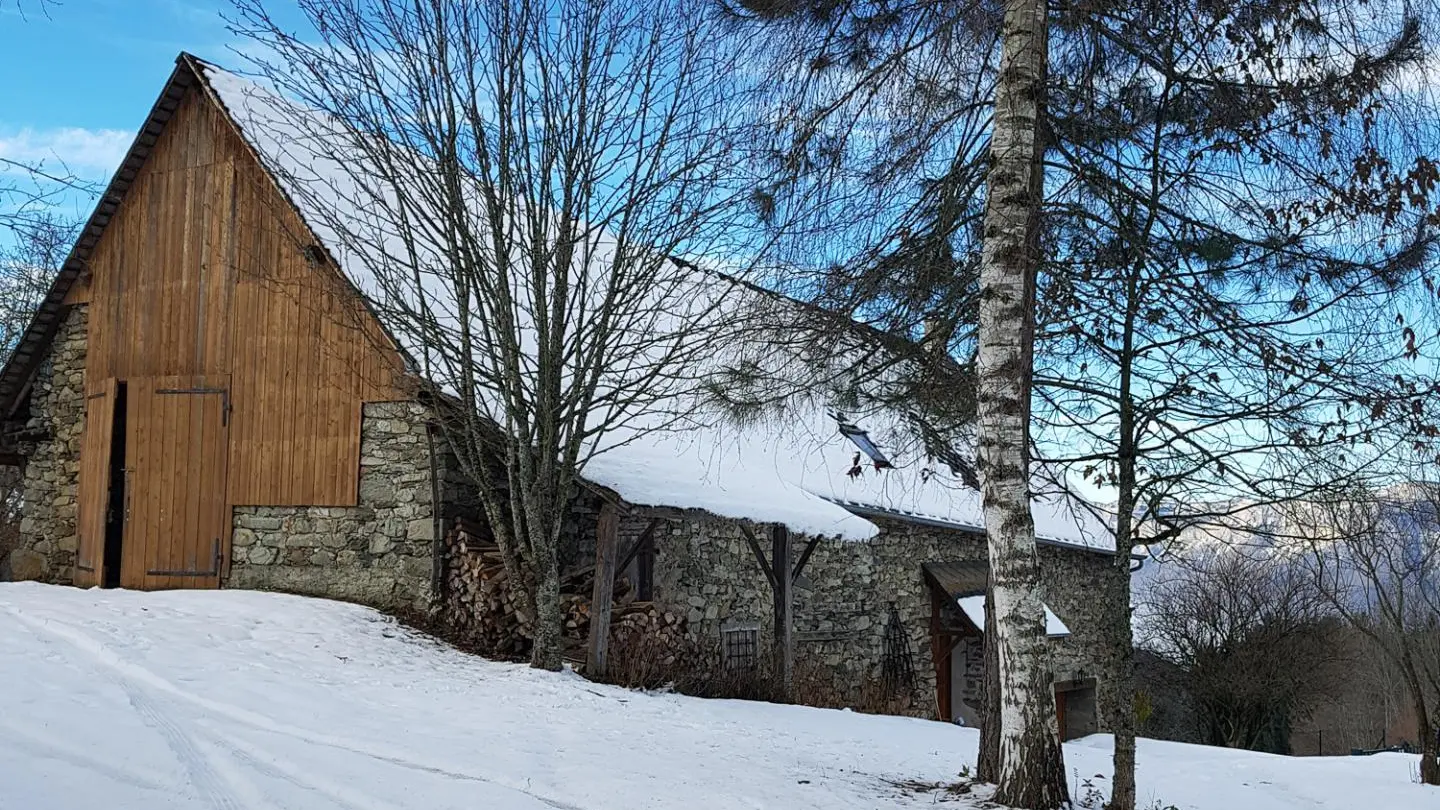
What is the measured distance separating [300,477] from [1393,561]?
41.3 feet

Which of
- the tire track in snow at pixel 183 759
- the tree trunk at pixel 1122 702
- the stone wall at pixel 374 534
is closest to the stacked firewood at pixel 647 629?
the stone wall at pixel 374 534

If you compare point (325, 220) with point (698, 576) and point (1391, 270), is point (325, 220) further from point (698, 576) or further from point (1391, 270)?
point (1391, 270)

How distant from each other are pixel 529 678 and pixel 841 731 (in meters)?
2.55

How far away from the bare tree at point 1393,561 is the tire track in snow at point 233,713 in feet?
13.9

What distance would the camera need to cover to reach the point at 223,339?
1242cm

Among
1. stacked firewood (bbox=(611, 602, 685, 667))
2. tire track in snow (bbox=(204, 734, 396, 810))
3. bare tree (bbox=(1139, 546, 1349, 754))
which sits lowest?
bare tree (bbox=(1139, 546, 1349, 754))

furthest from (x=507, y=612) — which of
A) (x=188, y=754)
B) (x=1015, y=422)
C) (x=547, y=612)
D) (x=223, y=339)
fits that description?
(x=1015, y=422)

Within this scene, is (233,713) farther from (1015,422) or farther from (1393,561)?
(1393,561)

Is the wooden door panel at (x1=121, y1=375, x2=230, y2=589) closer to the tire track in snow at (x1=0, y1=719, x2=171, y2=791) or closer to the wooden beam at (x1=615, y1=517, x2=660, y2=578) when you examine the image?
the wooden beam at (x1=615, y1=517, x2=660, y2=578)

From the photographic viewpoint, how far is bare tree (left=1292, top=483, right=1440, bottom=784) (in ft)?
20.9

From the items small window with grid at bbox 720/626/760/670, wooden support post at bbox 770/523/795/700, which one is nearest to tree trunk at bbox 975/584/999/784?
wooden support post at bbox 770/523/795/700

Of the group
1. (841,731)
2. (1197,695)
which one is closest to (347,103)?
(841,731)

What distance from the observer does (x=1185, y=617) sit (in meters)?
24.3

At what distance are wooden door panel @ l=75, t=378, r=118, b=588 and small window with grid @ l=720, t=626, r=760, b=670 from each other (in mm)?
6949
